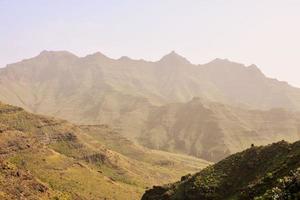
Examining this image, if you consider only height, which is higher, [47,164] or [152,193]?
[152,193]

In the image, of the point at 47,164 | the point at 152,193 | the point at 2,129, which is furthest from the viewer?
the point at 2,129

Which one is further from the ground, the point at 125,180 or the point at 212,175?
the point at 212,175

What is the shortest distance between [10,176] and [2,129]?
6358cm

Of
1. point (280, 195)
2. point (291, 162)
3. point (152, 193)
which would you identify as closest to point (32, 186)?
point (152, 193)

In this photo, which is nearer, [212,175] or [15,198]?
[212,175]

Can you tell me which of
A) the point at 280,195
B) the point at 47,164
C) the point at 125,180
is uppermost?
the point at 280,195

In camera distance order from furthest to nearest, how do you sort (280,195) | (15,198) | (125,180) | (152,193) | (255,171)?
(125,180) < (15,198) < (152,193) < (255,171) < (280,195)

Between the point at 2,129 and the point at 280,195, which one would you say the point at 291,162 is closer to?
the point at 280,195

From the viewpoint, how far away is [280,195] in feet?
120

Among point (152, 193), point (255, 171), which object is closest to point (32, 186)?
point (152, 193)

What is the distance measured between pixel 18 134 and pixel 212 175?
109 m

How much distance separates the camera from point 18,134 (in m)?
174

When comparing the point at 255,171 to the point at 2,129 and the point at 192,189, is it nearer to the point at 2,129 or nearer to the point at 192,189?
the point at 192,189

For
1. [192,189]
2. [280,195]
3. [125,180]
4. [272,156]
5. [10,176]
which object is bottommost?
[125,180]
